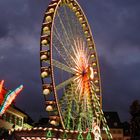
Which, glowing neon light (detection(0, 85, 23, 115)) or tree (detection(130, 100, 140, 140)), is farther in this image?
glowing neon light (detection(0, 85, 23, 115))

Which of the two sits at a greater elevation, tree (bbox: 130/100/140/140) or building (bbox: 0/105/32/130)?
building (bbox: 0/105/32/130)

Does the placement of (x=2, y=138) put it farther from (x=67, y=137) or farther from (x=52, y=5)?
(x=52, y=5)

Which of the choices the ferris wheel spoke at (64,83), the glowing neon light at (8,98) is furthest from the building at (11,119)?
the ferris wheel spoke at (64,83)

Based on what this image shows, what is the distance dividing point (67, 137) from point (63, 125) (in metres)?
1.09

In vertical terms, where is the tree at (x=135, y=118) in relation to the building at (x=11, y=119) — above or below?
below

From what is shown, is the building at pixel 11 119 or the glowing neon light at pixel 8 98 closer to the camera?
the glowing neon light at pixel 8 98

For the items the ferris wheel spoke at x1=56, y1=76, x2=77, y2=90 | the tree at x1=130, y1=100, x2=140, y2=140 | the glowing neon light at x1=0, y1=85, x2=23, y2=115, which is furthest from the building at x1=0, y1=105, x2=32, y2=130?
the tree at x1=130, y1=100, x2=140, y2=140

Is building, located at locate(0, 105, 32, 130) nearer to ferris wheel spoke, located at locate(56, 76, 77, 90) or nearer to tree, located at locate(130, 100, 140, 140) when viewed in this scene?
ferris wheel spoke, located at locate(56, 76, 77, 90)

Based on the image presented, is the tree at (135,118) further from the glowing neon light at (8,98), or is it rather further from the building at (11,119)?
the building at (11,119)

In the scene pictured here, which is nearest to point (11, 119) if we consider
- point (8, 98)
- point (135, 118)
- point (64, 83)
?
point (8, 98)

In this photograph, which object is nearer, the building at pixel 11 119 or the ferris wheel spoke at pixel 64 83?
the ferris wheel spoke at pixel 64 83

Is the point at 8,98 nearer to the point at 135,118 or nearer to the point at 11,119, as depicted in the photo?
the point at 11,119

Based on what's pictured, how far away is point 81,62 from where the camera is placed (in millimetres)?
34531

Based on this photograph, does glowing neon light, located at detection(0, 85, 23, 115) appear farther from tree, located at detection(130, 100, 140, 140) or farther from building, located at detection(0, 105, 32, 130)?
tree, located at detection(130, 100, 140, 140)
